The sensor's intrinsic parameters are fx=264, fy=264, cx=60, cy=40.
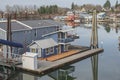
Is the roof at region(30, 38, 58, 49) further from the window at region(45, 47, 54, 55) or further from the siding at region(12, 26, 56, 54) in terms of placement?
the siding at region(12, 26, 56, 54)

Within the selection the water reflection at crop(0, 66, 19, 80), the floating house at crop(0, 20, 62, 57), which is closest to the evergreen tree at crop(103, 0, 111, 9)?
the floating house at crop(0, 20, 62, 57)

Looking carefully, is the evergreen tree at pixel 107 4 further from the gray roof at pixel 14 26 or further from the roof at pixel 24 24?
the gray roof at pixel 14 26

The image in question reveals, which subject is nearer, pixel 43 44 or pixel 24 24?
pixel 43 44

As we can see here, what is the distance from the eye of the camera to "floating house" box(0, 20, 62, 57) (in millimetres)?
30083

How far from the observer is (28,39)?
32.2m

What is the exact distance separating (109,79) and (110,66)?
553 centimetres

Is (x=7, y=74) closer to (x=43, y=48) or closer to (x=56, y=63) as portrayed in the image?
(x=56, y=63)

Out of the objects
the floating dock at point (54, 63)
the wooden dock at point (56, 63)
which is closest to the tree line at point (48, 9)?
the wooden dock at point (56, 63)

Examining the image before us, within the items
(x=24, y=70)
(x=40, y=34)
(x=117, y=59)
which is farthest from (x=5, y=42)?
(x=117, y=59)

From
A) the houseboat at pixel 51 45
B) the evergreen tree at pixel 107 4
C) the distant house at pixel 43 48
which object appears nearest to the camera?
the distant house at pixel 43 48

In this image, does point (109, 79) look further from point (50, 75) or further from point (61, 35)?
point (61, 35)

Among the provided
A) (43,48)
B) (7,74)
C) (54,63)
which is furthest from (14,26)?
(54,63)

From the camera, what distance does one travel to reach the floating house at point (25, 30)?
30083mm

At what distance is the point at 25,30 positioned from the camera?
104 feet
